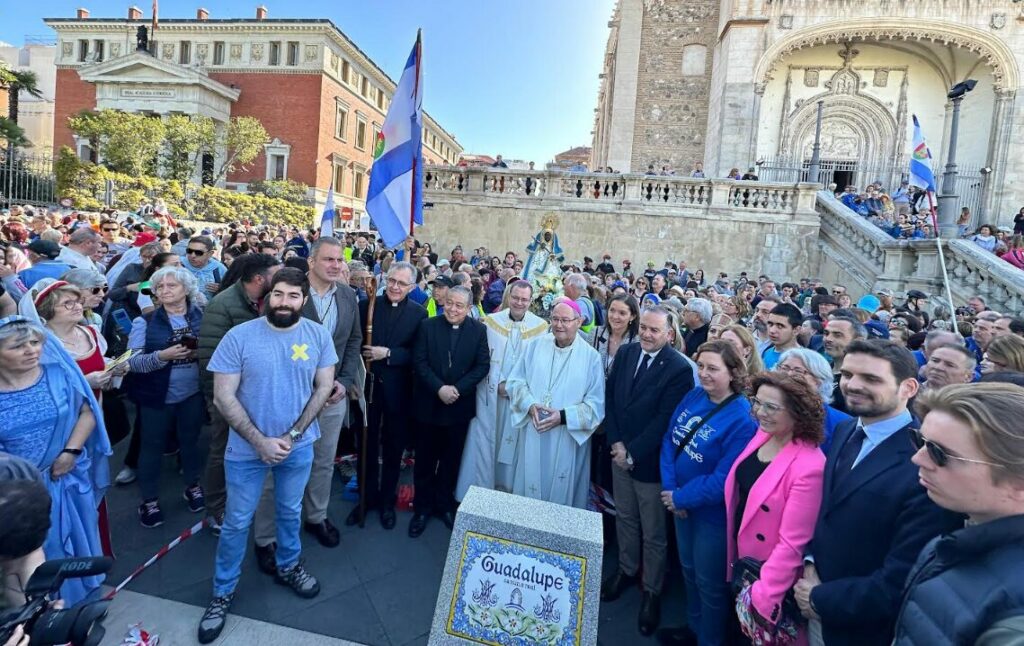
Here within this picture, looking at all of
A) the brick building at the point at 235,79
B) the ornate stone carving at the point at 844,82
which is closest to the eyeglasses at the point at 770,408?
the ornate stone carving at the point at 844,82

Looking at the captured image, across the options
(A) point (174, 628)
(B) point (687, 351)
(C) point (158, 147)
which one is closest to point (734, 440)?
(B) point (687, 351)

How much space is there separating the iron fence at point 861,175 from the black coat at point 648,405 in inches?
767

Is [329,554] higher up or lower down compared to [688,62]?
lower down

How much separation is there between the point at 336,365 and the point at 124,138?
3119 cm

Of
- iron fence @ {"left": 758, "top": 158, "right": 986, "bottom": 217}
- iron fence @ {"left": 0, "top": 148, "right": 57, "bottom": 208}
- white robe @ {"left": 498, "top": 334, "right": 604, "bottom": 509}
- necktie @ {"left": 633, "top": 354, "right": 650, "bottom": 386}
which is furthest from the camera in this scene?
iron fence @ {"left": 758, "top": 158, "right": 986, "bottom": 217}

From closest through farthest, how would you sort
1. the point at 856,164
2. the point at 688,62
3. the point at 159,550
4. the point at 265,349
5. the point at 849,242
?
the point at 265,349 < the point at 159,550 < the point at 849,242 < the point at 856,164 < the point at 688,62

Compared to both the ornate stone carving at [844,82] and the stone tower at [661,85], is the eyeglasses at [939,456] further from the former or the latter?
the ornate stone carving at [844,82]

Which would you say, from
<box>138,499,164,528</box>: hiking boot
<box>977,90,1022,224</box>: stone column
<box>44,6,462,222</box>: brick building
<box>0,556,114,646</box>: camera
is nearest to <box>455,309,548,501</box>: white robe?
<box>138,499,164,528</box>: hiking boot

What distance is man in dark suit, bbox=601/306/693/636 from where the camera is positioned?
3.35 meters

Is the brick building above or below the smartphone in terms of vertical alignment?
above

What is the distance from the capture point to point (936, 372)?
3.23m

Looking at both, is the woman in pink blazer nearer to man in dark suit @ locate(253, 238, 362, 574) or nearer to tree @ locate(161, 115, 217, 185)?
man in dark suit @ locate(253, 238, 362, 574)

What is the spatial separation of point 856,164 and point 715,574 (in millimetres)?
23500

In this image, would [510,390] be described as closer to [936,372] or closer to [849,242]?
[936,372]
